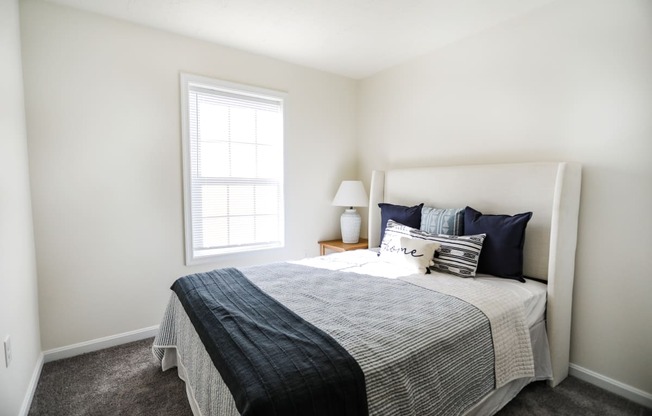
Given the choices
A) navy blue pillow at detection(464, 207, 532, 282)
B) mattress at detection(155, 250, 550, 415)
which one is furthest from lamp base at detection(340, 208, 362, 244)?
navy blue pillow at detection(464, 207, 532, 282)

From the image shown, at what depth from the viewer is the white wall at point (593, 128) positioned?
1778 mm

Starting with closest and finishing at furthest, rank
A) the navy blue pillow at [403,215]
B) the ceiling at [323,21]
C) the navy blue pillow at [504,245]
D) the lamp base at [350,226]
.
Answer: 1. the navy blue pillow at [504,245]
2. the ceiling at [323,21]
3. the navy blue pillow at [403,215]
4. the lamp base at [350,226]

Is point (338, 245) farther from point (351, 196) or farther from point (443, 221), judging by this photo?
point (443, 221)

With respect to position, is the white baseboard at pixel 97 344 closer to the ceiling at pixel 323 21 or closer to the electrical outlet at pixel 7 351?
the electrical outlet at pixel 7 351

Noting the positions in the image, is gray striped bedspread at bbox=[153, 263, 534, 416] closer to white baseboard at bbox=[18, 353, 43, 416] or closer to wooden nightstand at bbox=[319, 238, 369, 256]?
white baseboard at bbox=[18, 353, 43, 416]

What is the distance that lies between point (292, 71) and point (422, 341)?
2817 millimetres

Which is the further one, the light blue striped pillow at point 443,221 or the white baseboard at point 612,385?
the light blue striped pillow at point 443,221

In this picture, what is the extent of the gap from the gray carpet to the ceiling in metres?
2.48

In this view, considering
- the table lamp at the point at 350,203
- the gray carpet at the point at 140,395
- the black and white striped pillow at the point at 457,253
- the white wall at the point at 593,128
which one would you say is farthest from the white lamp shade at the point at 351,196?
the gray carpet at the point at 140,395

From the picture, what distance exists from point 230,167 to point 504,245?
7.65 ft

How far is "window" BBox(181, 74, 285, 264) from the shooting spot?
107 inches

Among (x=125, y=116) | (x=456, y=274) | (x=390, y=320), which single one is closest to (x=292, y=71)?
(x=125, y=116)

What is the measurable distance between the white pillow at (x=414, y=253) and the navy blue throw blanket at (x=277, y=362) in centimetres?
104

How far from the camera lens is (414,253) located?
2.19 m
